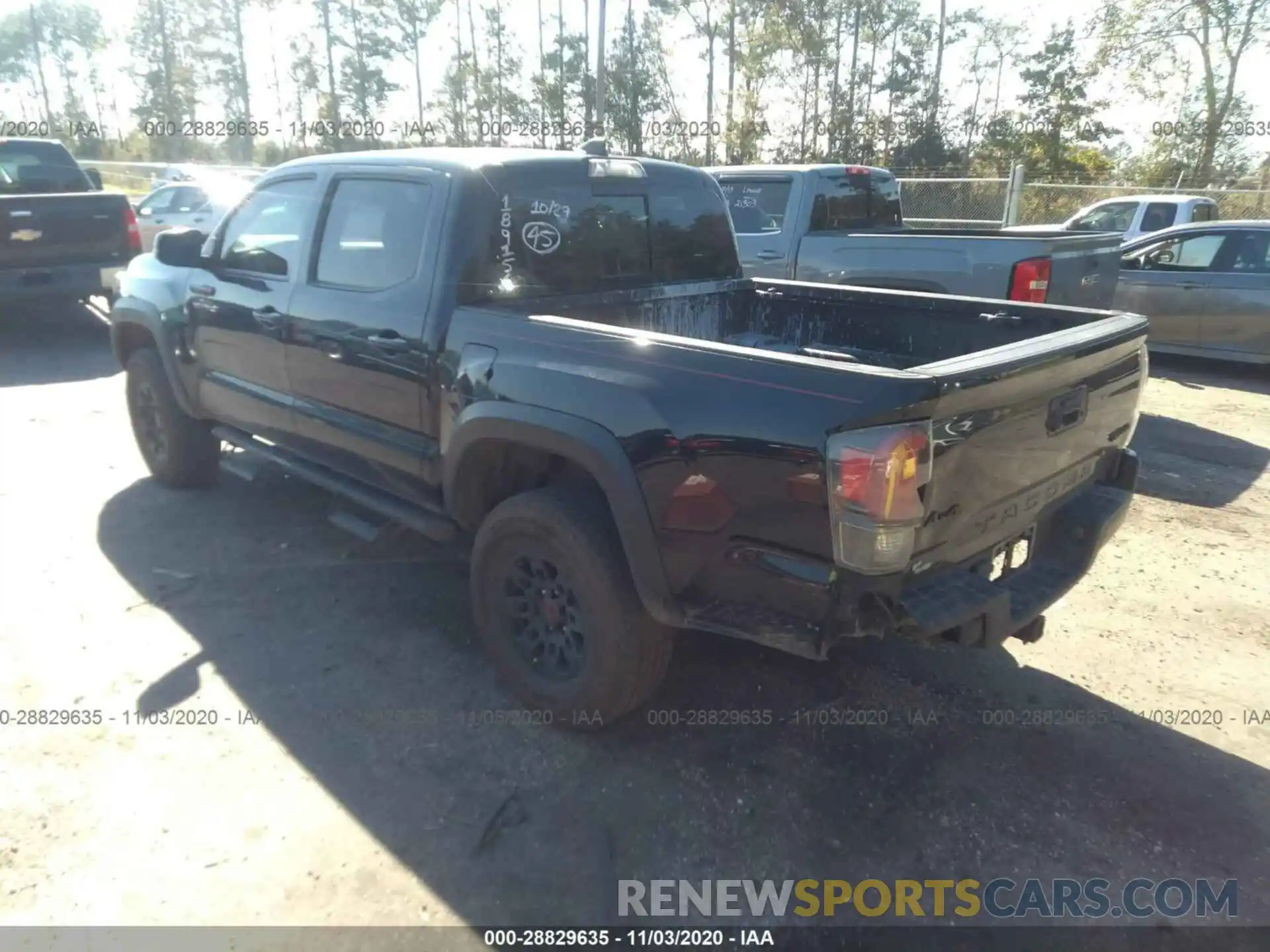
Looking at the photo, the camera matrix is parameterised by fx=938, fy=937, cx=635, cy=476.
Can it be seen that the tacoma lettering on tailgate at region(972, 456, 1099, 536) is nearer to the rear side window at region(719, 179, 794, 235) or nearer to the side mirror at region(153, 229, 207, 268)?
the side mirror at region(153, 229, 207, 268)

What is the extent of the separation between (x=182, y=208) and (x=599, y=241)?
45.3 ft

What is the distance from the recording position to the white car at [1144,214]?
42.6 ft

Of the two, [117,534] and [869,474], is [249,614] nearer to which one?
[117,534]

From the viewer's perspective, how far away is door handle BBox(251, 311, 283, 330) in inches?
170

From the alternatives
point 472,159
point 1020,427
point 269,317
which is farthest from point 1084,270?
point 269,317

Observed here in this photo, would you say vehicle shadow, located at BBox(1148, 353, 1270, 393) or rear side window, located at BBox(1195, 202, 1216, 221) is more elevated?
rear side window, located at BBox(1195, 202, 1216, 221)

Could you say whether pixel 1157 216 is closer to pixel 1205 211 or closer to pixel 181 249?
pixel 1205 211

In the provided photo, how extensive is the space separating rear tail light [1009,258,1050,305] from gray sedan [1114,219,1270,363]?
3546 mm

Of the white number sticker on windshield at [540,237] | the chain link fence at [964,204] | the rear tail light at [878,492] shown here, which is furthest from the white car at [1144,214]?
the rear tail light at [878,492]

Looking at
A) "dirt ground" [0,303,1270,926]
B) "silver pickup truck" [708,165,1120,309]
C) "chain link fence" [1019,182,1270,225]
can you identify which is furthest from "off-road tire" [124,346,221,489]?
"chain link fence" [1019,182,1270,225]

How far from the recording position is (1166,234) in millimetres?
9508

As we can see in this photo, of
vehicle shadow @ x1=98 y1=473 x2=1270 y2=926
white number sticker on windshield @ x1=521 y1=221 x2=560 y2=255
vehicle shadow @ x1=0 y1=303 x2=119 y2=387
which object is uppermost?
white number sticker on windshield @ x1=521 y1=221 x2=560 y2=255

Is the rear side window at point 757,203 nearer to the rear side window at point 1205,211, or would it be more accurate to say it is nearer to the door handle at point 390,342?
the door handle at point 390,342

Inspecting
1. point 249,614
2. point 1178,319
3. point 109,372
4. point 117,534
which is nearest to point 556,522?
point 249,614
